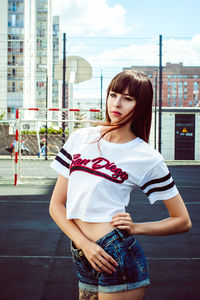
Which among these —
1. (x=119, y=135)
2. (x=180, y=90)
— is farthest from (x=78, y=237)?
(x=180, y=90)

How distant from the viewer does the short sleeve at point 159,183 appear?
1672mm

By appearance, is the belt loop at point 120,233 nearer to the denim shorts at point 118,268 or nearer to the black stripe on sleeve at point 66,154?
the denim shorts at point 118,268

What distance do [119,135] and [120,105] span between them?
123mm

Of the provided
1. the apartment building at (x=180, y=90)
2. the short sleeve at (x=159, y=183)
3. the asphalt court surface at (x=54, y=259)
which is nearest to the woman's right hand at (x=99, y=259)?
the short sleeve at (x=159, y=183)

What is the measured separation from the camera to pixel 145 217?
26.1 feet

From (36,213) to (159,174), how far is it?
22.6ft

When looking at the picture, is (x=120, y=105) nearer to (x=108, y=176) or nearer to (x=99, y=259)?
(x=108, y=176)

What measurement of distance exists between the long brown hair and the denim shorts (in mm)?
438

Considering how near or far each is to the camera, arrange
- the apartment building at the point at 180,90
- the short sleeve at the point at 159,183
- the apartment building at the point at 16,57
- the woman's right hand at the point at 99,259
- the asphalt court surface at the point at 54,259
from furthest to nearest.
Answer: the apartment building at the point at 180,90, the apartment building at the point at 16,57, the asphalt court surface at the point at 54,259, the short sleeve at the point at 159,183, the woman's right hand at the point at 99,259

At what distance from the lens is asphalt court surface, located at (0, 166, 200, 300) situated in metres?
4.07

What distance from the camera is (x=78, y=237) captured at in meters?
1.60

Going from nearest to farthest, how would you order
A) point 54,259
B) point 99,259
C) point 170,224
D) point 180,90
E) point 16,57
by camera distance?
point 99,259
point 170,224
point 54,259
point 16,57
point 180,90

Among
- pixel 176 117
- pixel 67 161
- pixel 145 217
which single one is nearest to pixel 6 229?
pixel 145 217

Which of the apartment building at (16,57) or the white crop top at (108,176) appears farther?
the apartment building at (16,57)
